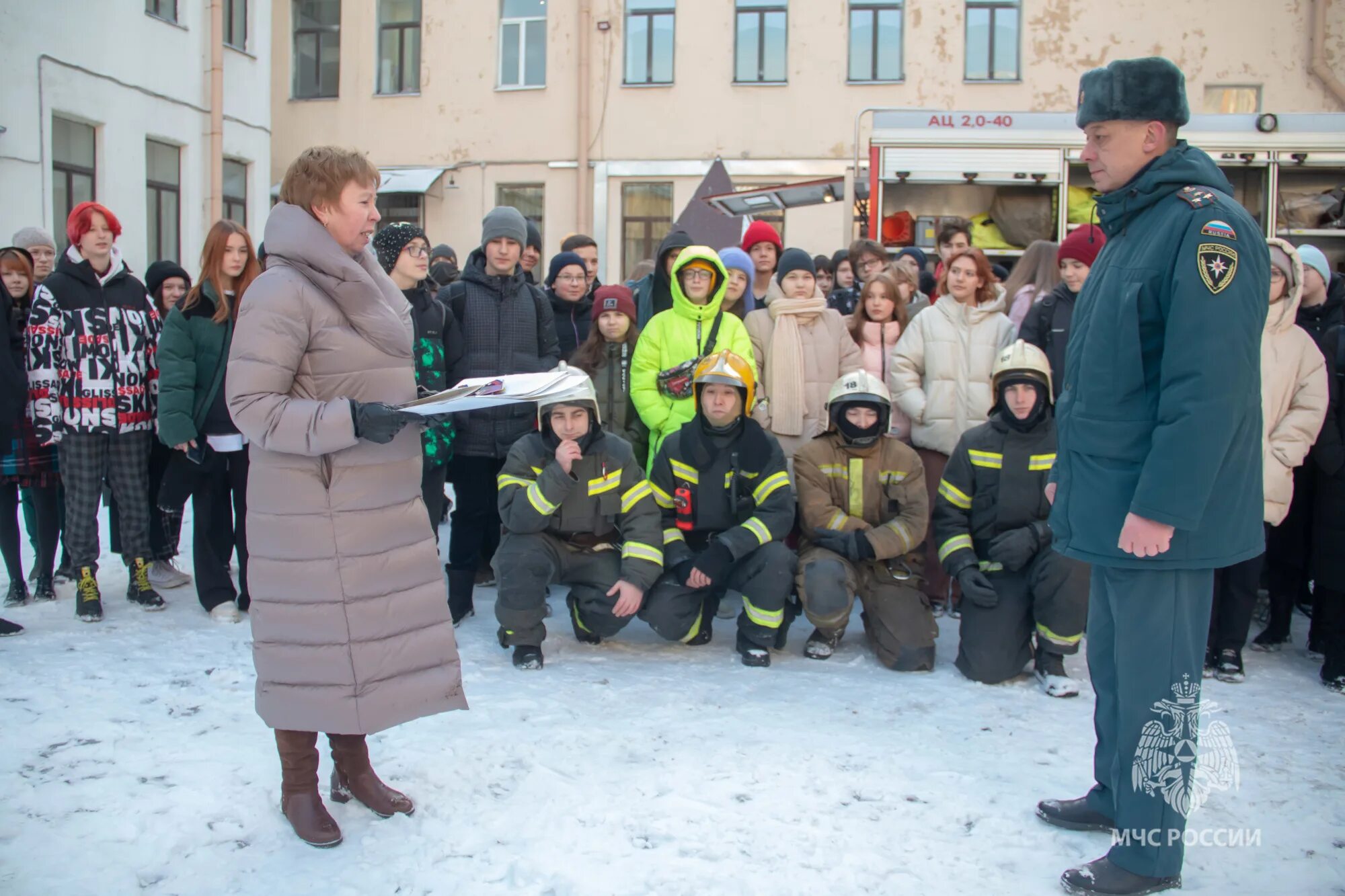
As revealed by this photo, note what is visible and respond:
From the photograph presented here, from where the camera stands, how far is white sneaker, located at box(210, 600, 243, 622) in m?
5.34

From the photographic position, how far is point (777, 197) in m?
9.86

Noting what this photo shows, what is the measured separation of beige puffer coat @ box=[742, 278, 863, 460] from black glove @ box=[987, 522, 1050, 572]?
146 cm

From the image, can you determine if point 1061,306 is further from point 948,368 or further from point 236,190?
point 236,190

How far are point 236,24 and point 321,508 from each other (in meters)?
14.2

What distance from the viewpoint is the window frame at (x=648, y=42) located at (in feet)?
56.7

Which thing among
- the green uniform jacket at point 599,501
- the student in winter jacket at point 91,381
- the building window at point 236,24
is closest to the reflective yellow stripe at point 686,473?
the green uniform jacket at point 599,501

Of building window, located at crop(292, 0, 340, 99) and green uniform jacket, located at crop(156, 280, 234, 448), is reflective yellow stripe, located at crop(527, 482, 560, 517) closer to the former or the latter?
green uniform jacket, located at crop(156, 280, 234, 448)

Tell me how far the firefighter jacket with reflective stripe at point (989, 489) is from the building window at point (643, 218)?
1293 centimetres

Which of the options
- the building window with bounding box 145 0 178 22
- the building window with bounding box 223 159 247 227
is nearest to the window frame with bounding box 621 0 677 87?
the building window with bounding box 223 159 247 227

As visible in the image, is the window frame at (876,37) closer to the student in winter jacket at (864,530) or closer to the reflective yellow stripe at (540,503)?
the student in winter jacket at (864,530)

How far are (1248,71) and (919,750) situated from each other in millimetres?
15513

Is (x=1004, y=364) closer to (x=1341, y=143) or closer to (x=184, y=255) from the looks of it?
(x=1341, y=143)

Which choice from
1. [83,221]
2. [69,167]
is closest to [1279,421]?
[83,221]

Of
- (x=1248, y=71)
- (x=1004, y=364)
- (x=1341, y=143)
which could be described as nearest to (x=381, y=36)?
(x=1248, y=71)
